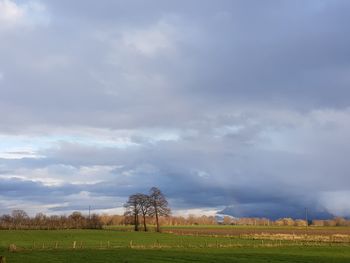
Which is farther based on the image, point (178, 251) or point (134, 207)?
point (134, 207)

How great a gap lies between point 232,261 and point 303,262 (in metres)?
6.64

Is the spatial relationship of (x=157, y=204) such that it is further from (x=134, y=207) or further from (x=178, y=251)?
(x=178, y=251)

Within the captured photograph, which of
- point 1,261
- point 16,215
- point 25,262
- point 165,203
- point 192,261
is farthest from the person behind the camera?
point 16,215

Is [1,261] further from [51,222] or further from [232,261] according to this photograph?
[51,222]

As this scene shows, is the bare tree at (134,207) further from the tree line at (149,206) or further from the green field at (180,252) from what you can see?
the green field at (180,252)

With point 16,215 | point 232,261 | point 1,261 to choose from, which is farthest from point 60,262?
point 16,215

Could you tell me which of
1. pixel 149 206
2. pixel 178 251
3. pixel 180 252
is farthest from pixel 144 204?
pixel 180 252

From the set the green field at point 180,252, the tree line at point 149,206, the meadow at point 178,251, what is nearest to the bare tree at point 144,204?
the tree line at point 149,206

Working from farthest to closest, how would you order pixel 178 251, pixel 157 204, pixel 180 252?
pixel 157 204 < pixel 178 251 < pixel 180 252

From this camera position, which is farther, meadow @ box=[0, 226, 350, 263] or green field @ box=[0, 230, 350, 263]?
meadow @ box=[0, 226, 350, 263]

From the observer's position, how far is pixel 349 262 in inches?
1779

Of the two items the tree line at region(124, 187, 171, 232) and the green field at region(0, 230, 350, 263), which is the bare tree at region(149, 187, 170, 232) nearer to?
the tree line at region(124, 187, 171, 232)

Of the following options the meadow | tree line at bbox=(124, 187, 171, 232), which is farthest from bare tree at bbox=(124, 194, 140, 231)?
the meadow

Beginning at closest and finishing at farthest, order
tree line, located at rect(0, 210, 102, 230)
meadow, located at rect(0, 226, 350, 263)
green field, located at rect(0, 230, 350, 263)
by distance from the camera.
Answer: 1. green field, located at rect(0, 230, 350, 263)
2. meadow, located at rect(0, 226, 350, 263)
3. tree line, located at rect(0, 210, 102, 230)
